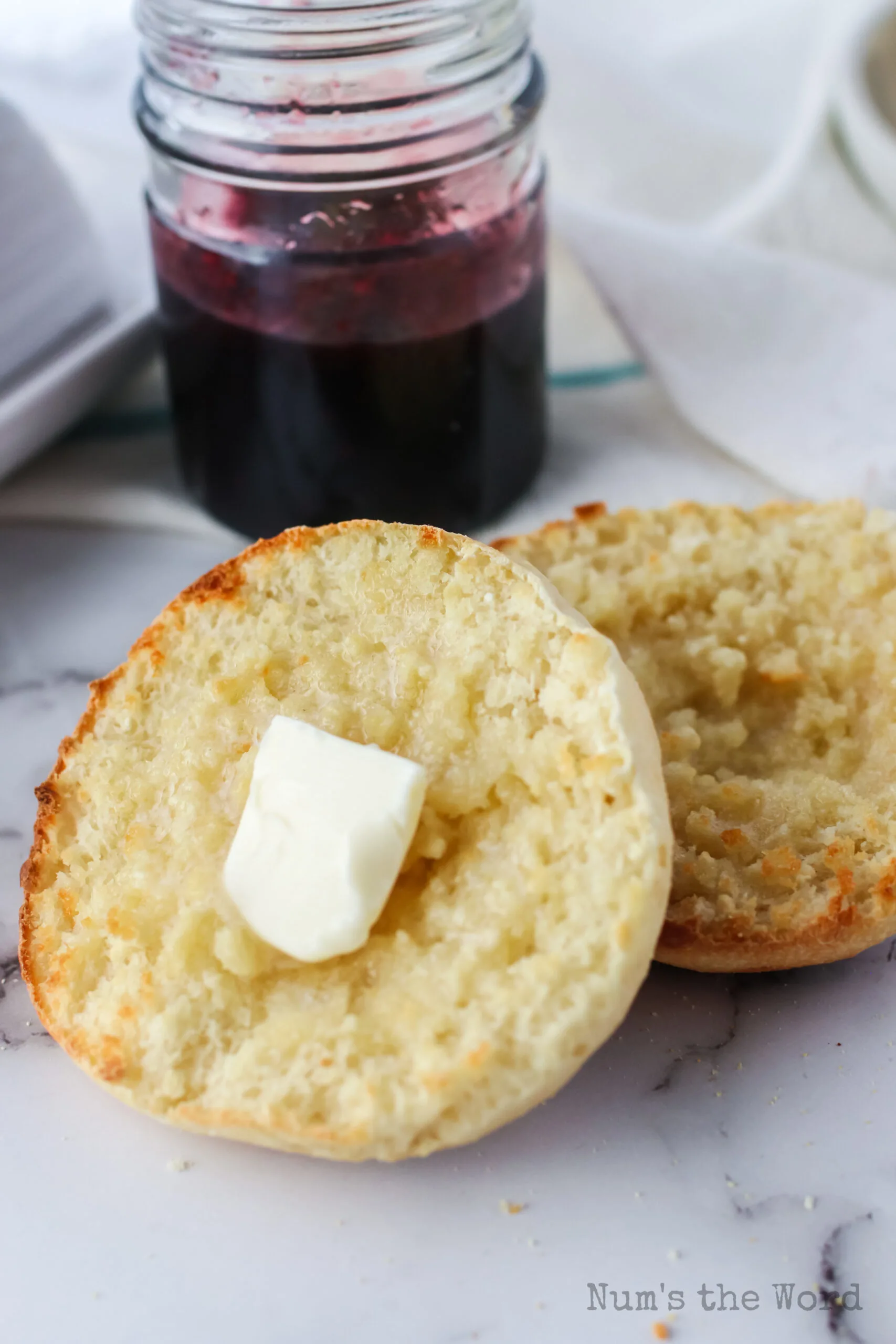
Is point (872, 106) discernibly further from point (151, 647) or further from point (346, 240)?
point (151, 647)

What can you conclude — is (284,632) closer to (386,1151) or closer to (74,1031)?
(74,1031)

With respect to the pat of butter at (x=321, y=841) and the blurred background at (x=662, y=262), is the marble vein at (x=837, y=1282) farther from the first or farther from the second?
the blurred background at (x=662, y=262)

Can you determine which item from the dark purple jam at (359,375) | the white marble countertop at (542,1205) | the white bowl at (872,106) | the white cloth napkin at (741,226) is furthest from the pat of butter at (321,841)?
the white bowl at (872,106)

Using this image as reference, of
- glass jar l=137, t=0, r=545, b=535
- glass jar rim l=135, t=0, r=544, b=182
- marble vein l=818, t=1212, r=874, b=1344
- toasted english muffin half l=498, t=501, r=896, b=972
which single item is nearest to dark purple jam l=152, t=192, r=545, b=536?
glass jar l=137, t=0, r=545, b=535

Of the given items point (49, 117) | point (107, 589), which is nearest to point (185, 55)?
point (107, 589)

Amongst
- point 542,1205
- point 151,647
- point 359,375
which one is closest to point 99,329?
point 359,375

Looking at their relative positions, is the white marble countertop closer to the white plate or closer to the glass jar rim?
the white plate
